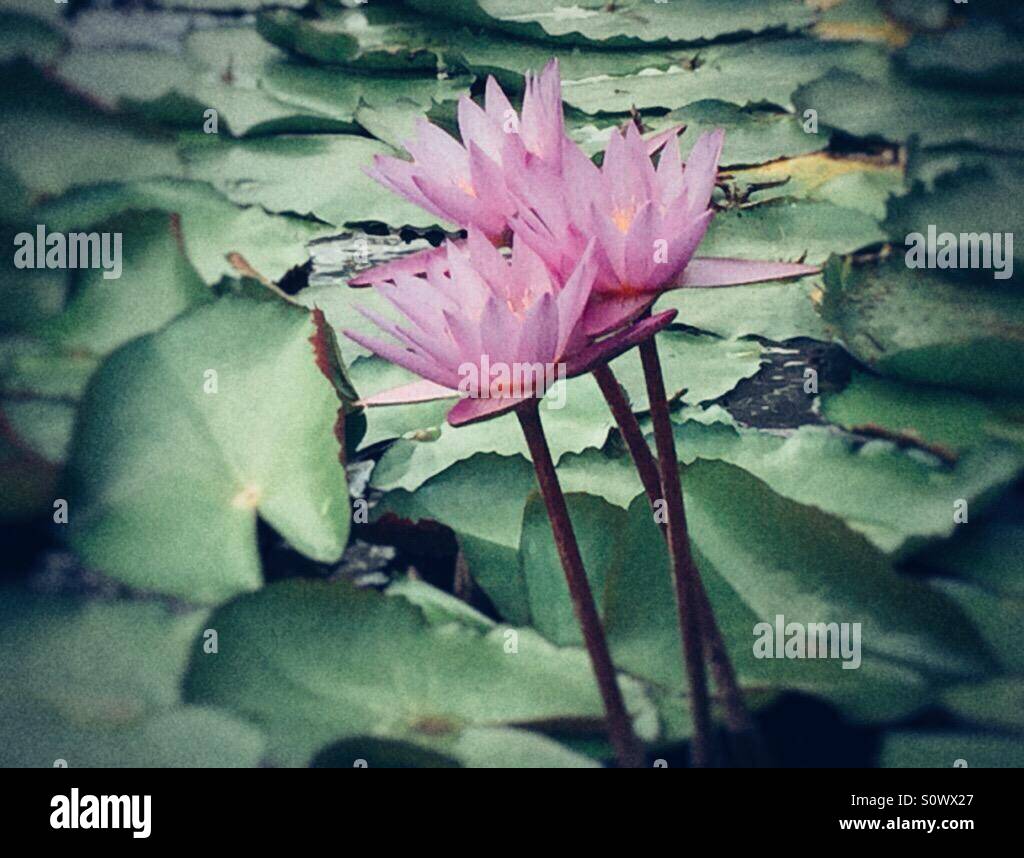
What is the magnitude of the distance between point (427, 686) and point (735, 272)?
0.37 meters

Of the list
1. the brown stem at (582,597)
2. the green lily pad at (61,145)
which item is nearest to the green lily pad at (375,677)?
the brown stem at (582,597)

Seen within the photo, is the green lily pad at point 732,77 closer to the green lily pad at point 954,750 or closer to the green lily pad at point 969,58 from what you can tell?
the green lily pad at point 969,58

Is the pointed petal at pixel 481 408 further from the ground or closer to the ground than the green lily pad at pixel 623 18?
closer to the ground

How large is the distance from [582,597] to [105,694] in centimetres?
36

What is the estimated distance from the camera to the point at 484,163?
757 millimetres

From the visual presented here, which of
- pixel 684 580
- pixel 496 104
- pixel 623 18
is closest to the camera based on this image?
pixel 684 580

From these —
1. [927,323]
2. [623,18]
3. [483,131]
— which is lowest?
[927,323]

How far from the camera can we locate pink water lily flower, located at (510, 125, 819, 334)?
695 mm

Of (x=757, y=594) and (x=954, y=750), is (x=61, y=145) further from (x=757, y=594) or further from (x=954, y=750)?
(x=954, y=750)

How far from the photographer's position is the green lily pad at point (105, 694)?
2.55 ft

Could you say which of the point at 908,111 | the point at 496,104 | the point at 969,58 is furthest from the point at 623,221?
the point at 969,58

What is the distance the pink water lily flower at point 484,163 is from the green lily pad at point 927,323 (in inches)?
12.2

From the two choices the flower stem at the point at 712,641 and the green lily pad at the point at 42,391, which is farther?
the green lily pad at the point at 42,391

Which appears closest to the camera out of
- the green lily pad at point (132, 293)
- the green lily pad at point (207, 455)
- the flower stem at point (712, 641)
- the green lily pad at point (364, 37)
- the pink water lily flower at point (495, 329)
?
Result: the pink water lily flower at point (495, 329)
